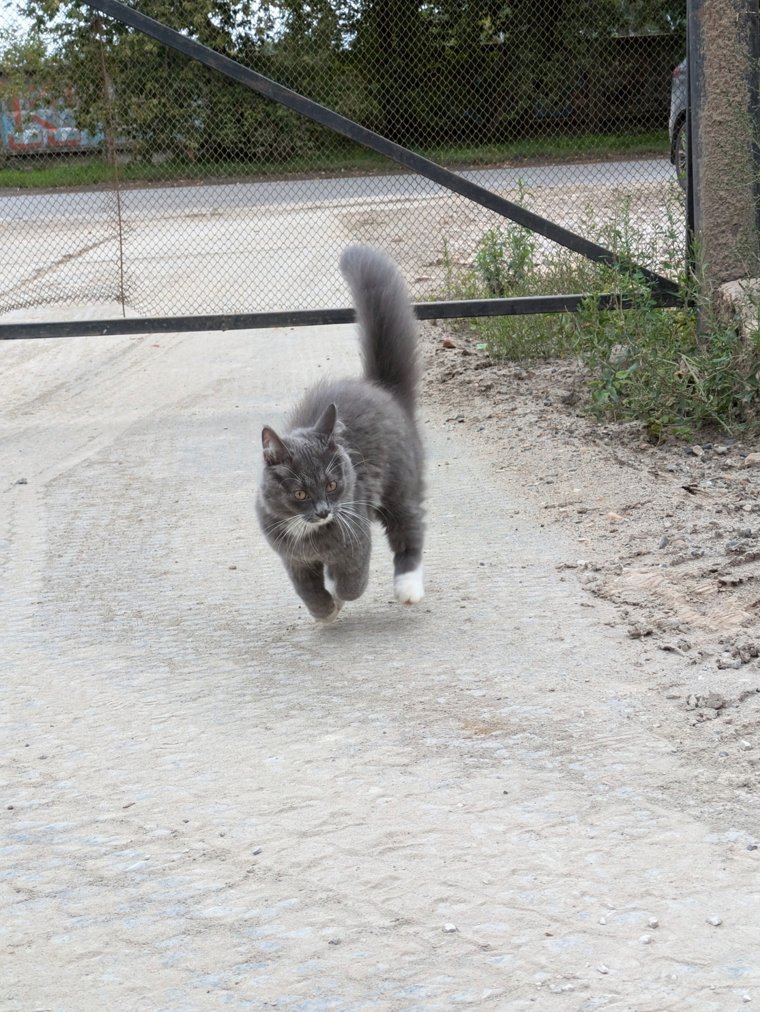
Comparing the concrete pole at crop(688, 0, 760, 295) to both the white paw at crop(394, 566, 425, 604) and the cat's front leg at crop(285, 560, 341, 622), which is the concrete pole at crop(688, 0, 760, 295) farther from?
A: the cat's front leg at crop(285, 560, 341, 622)

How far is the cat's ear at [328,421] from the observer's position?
4.84m

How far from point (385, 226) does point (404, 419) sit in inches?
159

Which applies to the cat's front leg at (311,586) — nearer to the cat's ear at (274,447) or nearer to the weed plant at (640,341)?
the cat's ear at (274,447)

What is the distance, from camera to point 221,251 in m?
9.31

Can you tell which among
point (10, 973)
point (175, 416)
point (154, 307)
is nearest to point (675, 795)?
point (10, 973)

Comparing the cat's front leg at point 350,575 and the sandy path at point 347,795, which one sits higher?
the cat's front leg at point 350,575

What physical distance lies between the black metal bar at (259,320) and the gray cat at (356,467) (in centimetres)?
240

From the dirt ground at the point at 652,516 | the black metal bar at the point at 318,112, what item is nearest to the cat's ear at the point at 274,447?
the dirt ground at the point at 652,516

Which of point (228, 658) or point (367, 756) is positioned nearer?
point (367, 756)

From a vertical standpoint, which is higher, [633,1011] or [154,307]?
[154,307]

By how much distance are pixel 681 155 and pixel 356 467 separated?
176 inches

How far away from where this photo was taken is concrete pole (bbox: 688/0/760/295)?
7504 millimetres

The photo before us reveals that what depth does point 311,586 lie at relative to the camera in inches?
195

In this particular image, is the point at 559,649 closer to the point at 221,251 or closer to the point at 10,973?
the point at 10,973
